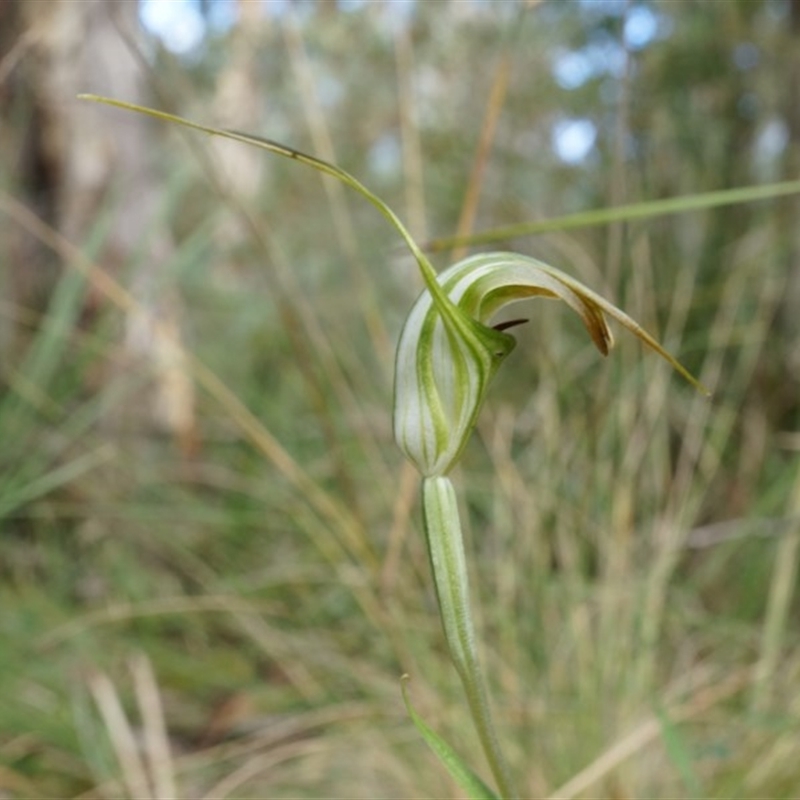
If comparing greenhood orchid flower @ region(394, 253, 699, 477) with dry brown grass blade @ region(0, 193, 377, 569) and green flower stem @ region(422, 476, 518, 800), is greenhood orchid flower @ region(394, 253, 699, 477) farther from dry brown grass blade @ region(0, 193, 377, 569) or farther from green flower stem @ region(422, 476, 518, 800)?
dry brown grass blade @ region(0, 193, 377, 569)

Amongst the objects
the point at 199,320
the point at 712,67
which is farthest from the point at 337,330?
the point at 199,320

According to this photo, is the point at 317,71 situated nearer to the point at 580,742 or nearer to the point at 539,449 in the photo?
the point at 539,449

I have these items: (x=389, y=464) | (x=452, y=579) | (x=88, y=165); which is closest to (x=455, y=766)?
(x=452, y=579)

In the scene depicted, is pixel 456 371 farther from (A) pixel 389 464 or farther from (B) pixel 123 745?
Answer: (A) pixel 389 464

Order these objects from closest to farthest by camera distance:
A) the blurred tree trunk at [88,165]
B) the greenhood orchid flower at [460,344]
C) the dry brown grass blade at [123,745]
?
1. the greenhood orchid flower at [460,344]
2. the dry brown grass blade at [123,745]
3. the blurred tree trunk at [88,165]

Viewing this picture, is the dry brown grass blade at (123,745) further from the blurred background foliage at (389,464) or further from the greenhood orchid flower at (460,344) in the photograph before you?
the greenhood orchid flower at (460,344)

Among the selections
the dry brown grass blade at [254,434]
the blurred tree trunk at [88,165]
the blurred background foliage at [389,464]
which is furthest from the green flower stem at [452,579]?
the blurred tree trunk at [88,165]

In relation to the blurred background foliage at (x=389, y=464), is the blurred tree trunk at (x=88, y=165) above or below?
above

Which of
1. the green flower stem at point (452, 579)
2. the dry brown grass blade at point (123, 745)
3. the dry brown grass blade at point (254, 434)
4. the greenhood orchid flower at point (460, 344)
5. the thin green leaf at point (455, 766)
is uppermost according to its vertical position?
the dry brown grass blade at point (254, 434)
